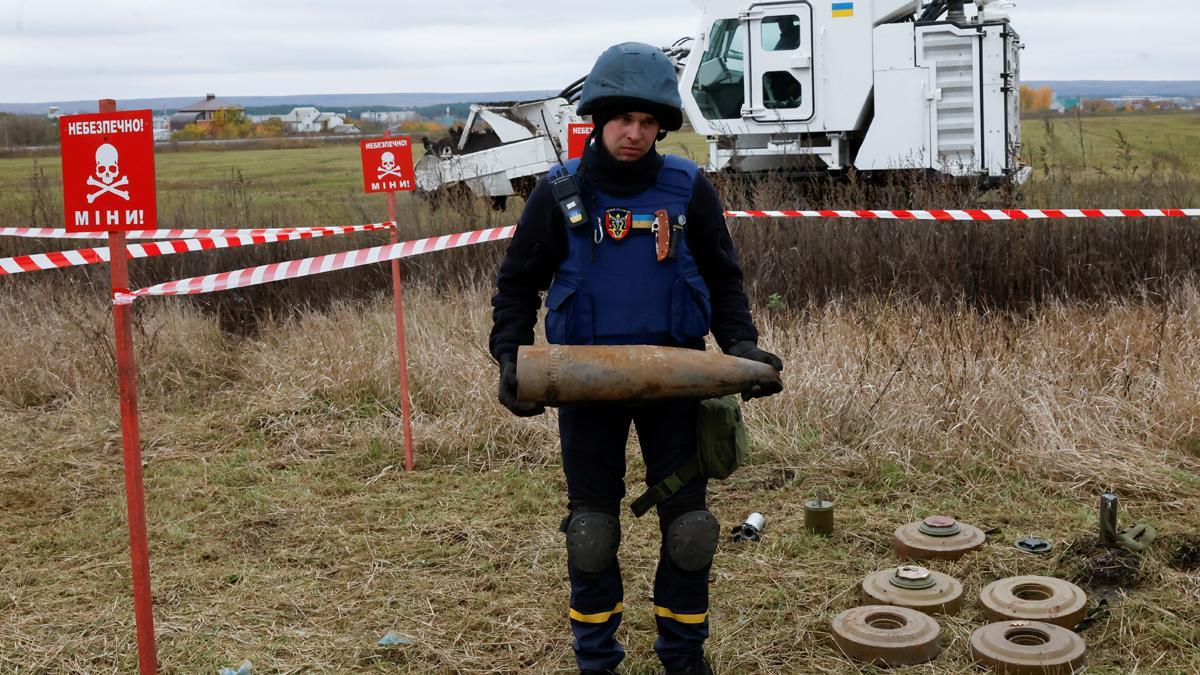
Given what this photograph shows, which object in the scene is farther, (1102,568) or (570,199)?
(1102,568)

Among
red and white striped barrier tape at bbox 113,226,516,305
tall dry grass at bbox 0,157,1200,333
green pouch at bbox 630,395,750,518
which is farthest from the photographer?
tall dry grass at bbox 0,157,1200,333

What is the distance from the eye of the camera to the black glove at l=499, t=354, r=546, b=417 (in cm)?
315

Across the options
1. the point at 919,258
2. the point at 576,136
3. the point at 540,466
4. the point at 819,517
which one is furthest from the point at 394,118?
the point at 819,517

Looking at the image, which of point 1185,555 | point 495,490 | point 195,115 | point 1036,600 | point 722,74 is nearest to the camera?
point 1036,600

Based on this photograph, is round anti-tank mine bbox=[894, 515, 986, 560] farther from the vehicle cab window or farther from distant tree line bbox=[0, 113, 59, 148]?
distant tree line bbox=[0, 113, 59, 148]

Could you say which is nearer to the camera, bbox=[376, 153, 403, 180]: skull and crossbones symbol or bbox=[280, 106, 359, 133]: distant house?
bbox=[376, 153, 403, 180]: skull and crossbones symbol

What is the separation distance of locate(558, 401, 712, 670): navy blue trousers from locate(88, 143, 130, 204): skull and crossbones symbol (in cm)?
131

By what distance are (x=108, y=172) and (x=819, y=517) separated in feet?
9.16

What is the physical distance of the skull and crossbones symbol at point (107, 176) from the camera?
3197 millimetres

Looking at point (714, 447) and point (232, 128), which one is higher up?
point (232, 128)

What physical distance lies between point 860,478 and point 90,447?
3.94 m

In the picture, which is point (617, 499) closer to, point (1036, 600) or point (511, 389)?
point (511, 389)

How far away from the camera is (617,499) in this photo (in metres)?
3.36

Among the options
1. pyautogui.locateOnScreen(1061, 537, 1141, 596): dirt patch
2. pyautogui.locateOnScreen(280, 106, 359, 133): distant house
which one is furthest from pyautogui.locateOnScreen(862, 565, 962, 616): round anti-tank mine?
pyautogui.locateOnScreen(280, 106, 359, 133): distant house
